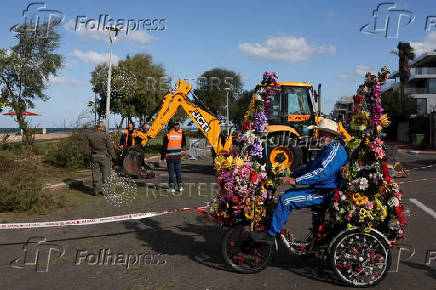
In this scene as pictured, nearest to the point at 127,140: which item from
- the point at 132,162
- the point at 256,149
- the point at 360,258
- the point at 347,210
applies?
the point at 132,162

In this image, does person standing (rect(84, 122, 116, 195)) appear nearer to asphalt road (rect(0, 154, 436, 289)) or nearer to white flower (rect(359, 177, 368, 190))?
asphalt road (rect(0, 154, 436, 289))

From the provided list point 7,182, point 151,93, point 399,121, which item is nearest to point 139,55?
point 151,93

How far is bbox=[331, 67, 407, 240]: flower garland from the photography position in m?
4.50

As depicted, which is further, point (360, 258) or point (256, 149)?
point (256, 149)

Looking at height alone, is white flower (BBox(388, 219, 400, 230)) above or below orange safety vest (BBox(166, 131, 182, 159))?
below

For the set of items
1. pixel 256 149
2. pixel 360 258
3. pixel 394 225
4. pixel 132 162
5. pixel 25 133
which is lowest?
pixel 360 258

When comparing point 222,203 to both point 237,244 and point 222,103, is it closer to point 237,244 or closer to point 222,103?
point 237,244

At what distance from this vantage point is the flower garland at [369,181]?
4500 mm

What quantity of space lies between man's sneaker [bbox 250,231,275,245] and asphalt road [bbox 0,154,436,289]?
→ 468 mm

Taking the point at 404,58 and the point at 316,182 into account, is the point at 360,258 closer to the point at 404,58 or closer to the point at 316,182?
the point at 316,182

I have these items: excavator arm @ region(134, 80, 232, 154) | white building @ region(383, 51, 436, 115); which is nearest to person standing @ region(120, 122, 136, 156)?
excavator arm @ region(134, 80, 232, 154)

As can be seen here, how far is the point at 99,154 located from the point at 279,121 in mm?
6915

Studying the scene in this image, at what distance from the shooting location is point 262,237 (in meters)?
4.76

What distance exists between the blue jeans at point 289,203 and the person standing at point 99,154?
22.9 ft
